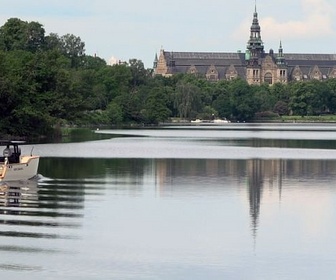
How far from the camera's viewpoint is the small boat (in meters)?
39.5

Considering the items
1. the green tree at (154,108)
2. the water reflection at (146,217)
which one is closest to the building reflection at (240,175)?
Answer: the water reflection at (146,217)

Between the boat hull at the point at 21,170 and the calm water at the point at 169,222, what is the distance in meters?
0.65

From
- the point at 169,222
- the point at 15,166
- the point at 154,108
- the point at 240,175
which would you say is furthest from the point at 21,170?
the point at 154,108

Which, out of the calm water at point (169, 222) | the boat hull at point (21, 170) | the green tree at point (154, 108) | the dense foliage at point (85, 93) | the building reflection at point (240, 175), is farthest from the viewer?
the green tree at point (154, 108)

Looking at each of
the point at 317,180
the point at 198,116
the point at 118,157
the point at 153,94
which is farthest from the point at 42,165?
the point at 198,116

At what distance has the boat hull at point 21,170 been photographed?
129 ft

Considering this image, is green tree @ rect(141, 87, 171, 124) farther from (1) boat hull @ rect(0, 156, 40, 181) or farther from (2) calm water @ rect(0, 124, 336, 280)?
(1) boat hull @ rect(0, 156, 40, 181)

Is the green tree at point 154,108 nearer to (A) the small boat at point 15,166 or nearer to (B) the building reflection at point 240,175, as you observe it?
(B) the building reflection at point 240,175

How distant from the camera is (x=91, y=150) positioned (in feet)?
214

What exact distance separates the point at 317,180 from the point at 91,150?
23951 mm

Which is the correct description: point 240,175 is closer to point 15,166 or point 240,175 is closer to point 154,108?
point 15,166

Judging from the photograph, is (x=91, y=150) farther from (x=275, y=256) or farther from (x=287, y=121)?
(x=287, y=121)

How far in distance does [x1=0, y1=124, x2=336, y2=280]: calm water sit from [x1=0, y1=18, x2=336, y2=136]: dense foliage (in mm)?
27822

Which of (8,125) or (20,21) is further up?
(20,21)
